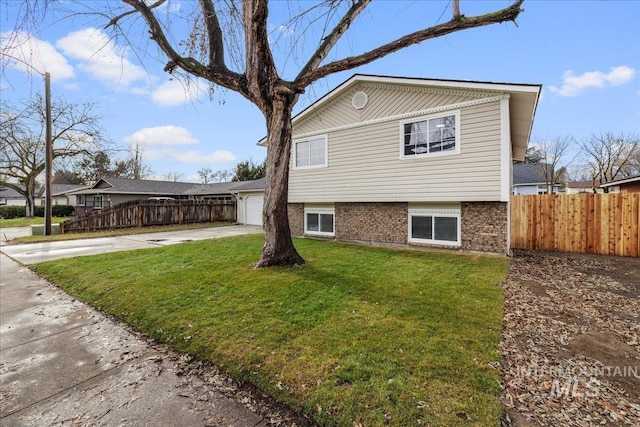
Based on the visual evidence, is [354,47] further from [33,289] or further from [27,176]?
[27,176]

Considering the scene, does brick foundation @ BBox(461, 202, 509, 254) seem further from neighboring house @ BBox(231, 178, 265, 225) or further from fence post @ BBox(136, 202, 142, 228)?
fence post @ BBox(136, 202, 142, 228)

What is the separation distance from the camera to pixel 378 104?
31.3 feet

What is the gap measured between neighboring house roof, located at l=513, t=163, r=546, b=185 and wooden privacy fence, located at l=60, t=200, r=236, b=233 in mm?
25249

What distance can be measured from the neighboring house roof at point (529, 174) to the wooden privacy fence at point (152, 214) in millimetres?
25249

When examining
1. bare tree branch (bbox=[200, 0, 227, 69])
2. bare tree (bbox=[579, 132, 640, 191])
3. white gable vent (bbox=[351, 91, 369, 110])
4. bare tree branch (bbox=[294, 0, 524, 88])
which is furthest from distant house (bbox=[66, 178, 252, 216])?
bare tree (bbox=[579, 132, 640, 191])

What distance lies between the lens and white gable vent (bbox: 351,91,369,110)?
984 centimetres

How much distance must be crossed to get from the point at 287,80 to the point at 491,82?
16.5 feet

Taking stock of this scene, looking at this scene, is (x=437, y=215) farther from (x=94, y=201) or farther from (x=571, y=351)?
(x=94, y=201)

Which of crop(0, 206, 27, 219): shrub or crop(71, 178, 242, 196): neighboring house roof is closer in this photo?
crop(71, 178, 242, 196): neighboring house roof

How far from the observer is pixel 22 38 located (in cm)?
492

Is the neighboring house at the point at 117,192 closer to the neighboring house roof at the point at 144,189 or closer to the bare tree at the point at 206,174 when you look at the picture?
the neighboring house roof at the point at 144,189

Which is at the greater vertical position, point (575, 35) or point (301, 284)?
point (575, 35)

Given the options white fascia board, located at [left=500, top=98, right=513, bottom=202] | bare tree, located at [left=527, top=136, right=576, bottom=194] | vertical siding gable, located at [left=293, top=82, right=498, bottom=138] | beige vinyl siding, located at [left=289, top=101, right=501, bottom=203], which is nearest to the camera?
white fascia board, located at [left=500, top=98, right=513, bottom=202]

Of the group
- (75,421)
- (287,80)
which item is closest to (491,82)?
(287,80)
